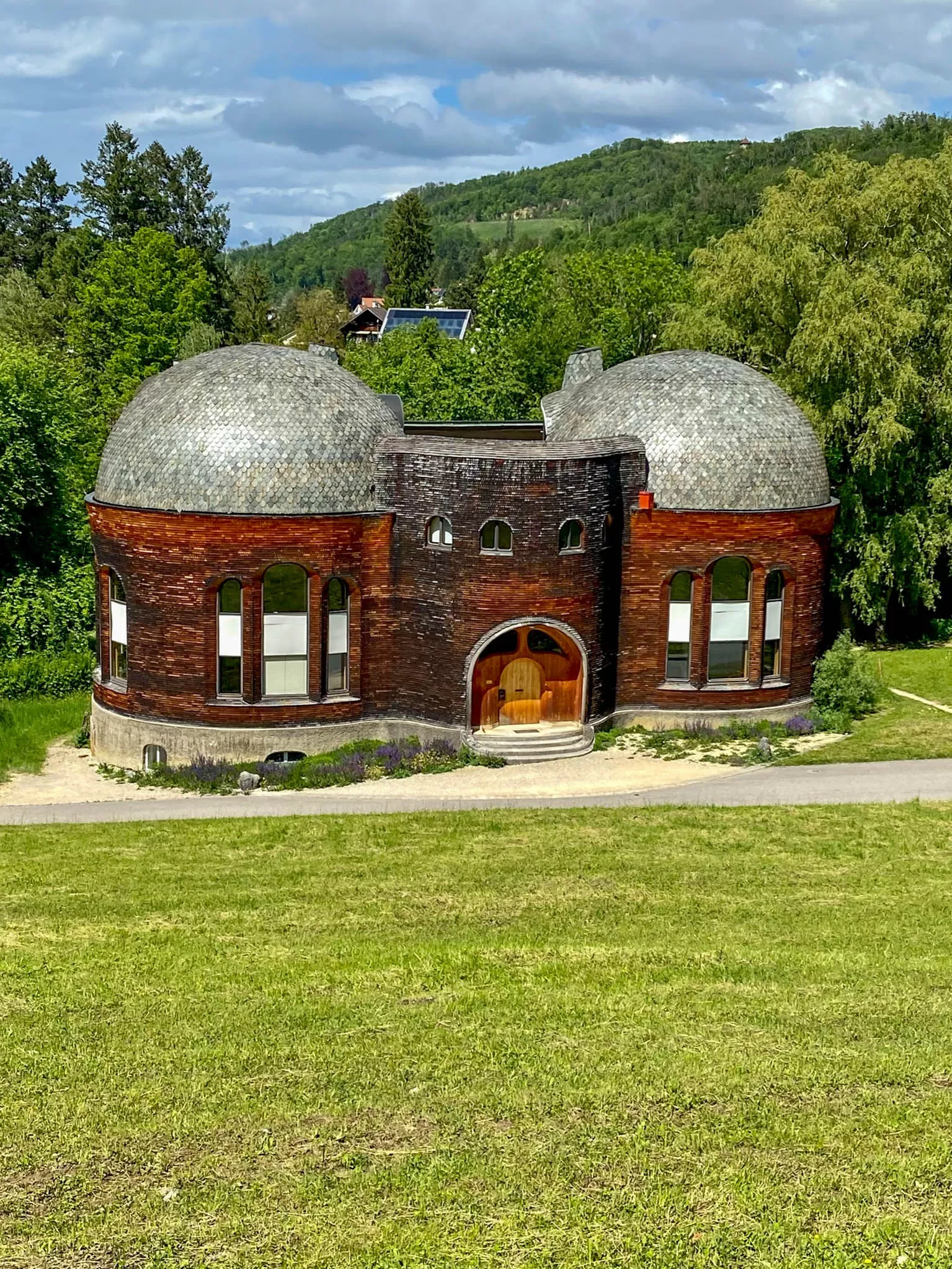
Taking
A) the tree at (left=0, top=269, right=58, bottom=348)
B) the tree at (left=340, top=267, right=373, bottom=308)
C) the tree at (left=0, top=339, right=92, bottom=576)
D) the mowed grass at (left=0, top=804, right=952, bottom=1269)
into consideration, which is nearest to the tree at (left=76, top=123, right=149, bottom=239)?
the tree at (left=0, top=269, right=58, bottom=348)

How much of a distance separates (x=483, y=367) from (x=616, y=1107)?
4895 centimetres

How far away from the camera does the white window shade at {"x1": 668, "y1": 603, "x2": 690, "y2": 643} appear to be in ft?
108

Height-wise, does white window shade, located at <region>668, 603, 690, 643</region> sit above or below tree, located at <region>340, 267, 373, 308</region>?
below

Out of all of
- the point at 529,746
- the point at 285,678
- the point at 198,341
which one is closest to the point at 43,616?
the point at 285,678

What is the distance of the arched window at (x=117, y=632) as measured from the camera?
32.0 meters

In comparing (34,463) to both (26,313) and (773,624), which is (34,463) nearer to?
(773,624)

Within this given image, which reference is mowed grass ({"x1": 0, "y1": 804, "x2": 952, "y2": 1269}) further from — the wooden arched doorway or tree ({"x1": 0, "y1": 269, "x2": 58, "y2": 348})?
tree ({"x1": 0, "y1": 269, "x2": 58, "y2": 348})

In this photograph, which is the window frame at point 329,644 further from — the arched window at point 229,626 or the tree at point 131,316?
the tree at point 131,316

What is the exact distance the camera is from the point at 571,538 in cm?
3134

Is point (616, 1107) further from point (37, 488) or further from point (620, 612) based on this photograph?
point (37, 488)

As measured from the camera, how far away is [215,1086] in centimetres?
1321

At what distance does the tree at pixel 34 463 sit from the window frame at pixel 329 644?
1437cm

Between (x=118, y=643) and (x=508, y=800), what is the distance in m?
10.5

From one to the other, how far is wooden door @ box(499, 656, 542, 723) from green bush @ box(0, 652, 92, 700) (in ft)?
42.3
